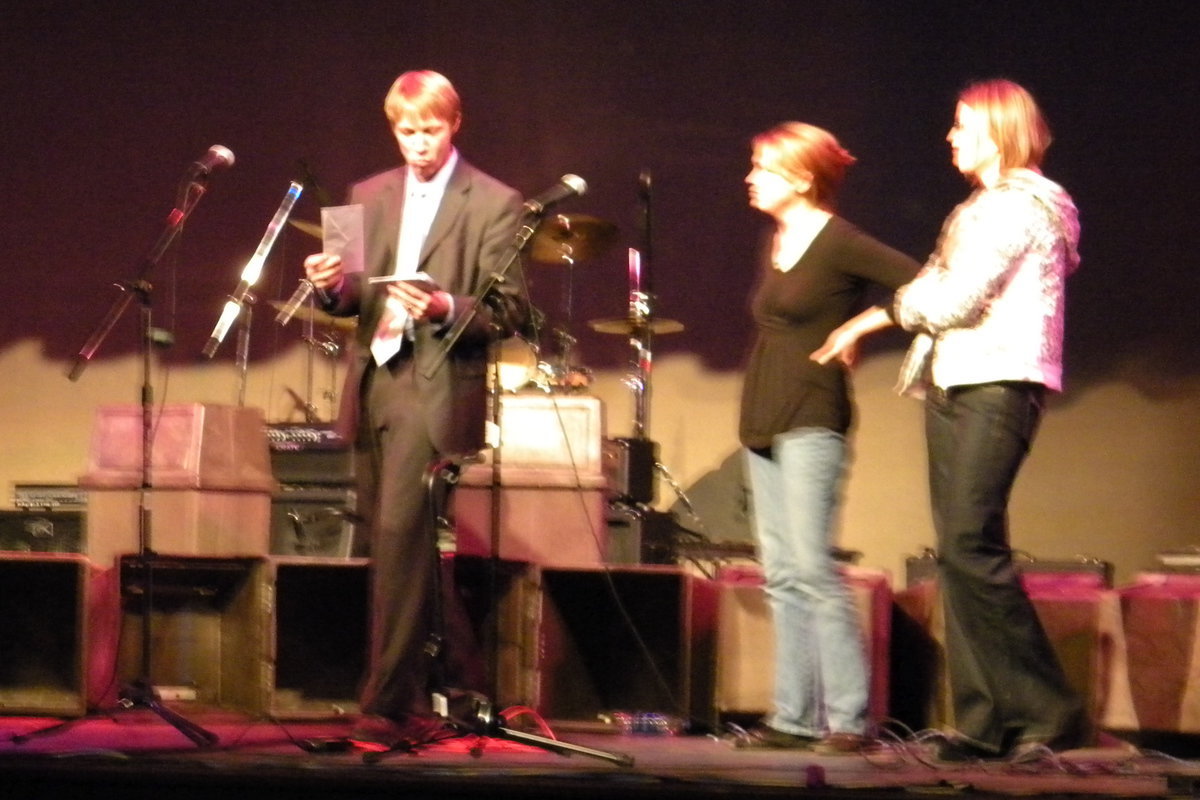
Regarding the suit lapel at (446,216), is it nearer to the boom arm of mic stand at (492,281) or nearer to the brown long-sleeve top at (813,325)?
the boom arm of mic stand at (492,281)

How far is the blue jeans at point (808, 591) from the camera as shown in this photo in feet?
11.9

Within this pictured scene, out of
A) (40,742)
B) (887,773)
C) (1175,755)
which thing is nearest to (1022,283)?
(887,773)

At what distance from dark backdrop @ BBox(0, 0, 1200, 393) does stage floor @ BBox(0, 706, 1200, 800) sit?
3439mm

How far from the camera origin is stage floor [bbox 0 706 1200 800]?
2.87 metres

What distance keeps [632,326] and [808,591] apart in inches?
107

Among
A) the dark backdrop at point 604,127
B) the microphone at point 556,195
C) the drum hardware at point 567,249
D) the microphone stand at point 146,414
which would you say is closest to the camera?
the microphone at point 556,195

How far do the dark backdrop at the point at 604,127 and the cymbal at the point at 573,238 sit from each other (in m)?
0.77

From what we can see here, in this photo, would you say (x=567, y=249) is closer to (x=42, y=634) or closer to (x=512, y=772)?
(x=42, y=634)

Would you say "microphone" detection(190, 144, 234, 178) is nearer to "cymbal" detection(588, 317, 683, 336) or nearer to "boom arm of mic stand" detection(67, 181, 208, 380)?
"boom arm of mic stand" detection(67, 181, 208, 380)

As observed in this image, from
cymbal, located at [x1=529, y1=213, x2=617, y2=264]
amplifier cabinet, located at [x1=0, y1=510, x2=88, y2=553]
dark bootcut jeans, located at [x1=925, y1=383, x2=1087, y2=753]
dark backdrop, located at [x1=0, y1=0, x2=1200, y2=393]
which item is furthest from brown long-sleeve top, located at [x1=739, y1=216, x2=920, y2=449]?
dark backdrop, located at [x1=0, y1=0, x2=1200, y2=393]

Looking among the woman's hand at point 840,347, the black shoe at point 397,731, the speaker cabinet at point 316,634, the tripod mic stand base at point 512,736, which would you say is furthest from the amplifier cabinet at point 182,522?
the woman's hand at point 840,347

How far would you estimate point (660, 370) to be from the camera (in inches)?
276

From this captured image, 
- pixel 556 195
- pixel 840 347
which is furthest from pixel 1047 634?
pixel 556 195

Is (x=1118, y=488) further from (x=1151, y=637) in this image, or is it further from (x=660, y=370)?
(x=1151, y=637)
